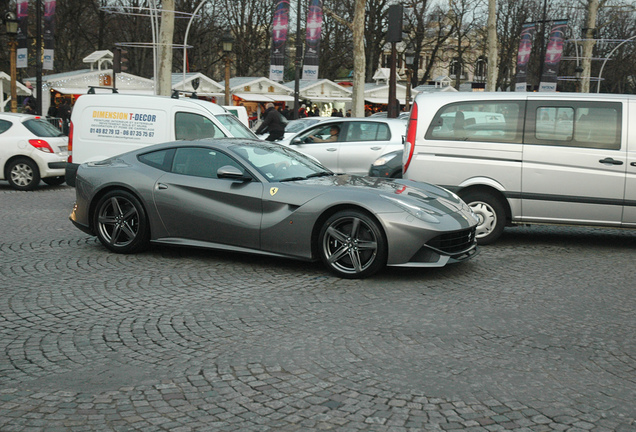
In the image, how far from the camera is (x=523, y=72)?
1396 inches

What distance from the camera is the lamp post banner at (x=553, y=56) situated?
32.1 meters

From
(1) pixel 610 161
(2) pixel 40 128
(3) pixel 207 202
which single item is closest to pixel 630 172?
(1) pixel 610 161

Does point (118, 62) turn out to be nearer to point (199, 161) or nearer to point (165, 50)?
point (165, 50)

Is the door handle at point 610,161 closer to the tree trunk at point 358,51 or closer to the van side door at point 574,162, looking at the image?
the van side door at point 574,162

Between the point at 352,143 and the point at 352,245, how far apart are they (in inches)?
299

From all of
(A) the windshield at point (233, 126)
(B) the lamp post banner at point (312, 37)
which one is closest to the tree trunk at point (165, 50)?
(B) the lamp post banner at point (312, 37)

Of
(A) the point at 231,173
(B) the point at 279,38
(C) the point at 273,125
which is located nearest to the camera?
(A) the point at 231,173

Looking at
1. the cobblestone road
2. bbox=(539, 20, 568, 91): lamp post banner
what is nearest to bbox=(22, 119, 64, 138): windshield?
the cobblestone road

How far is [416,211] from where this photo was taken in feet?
22.3

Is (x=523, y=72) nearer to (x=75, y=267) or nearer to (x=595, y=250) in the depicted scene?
(x=595, y=250)

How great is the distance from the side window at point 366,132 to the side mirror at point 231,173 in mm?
7205

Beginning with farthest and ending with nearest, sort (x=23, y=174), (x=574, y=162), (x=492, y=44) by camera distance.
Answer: (x=492, y=44)
(x=23, y=174)
(x=574, y=162)

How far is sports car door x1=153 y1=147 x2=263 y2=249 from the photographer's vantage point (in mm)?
7273

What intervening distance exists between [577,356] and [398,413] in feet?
5.17
